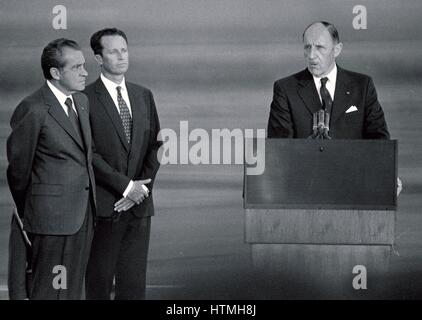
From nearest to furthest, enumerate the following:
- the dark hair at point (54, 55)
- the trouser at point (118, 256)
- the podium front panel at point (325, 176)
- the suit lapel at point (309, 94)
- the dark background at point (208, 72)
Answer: the podium front panel at point (325, 176) → the suit lapel at point (309, 94) → the dark hair at point (54, 55) → the trouser at point (118, 256) → the dark background at point (208, 72)

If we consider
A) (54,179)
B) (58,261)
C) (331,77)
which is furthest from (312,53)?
(58,261)

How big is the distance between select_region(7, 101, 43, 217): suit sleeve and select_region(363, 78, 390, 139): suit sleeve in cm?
165

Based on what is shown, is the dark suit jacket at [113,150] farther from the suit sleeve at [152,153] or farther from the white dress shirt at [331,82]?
the white dress shirt at [331,82]

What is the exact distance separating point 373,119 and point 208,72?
1.10 m

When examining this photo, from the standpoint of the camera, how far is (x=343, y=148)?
346cm

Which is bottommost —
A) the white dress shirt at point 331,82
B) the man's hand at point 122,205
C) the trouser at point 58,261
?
the trouser at point 58,261

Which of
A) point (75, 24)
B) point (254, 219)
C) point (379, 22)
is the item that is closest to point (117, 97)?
point (75, 24)

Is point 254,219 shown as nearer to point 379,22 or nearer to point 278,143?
point 278,143

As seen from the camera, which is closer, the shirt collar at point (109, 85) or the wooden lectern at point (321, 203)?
the wooden lectern at point (321, 203)

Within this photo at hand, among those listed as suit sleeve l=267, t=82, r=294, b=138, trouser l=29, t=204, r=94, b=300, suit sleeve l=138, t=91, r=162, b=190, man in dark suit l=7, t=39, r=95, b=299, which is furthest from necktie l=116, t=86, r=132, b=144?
suit sleeve l=267, t=82, r=294, b=138

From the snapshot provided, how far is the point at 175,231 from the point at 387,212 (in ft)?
5.06

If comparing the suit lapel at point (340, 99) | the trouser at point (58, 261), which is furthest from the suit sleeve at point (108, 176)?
the suit lapel at point (340, 99)

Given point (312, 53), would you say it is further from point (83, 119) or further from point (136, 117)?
point (83, 119)

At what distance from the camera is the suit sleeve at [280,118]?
4.01 metres
